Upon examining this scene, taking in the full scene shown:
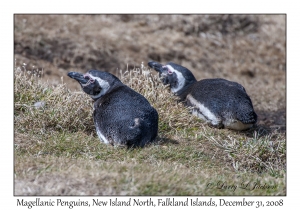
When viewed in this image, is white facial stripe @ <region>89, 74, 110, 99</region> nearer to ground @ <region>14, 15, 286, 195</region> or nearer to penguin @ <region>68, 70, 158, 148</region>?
penguin @ <region>68, 70, 158, 148</region>

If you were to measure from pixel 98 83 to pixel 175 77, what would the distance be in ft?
6.68

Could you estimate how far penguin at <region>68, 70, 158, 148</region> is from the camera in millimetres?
6676

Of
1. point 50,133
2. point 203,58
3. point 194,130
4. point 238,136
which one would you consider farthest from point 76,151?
point 203,58

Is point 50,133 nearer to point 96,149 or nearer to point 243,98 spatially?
point 96,149

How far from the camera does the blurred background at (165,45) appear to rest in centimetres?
1284

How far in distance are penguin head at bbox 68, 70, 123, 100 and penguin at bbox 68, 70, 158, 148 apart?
0.17 metres

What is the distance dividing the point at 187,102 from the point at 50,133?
7.85ft

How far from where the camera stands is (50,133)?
284 inches

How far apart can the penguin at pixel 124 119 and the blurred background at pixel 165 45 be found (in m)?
4.60

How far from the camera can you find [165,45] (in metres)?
14.7

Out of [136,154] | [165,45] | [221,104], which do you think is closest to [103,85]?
[136,154]

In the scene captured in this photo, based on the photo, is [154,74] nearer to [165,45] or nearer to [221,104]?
[165,45]

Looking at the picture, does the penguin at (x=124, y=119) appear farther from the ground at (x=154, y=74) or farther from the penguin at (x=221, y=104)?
the penguin at (x=221, y=104)

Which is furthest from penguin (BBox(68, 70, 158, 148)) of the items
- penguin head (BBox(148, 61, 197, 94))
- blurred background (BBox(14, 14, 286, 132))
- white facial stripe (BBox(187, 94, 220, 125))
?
blurred background (BBox(14, 14, 286, 132))
